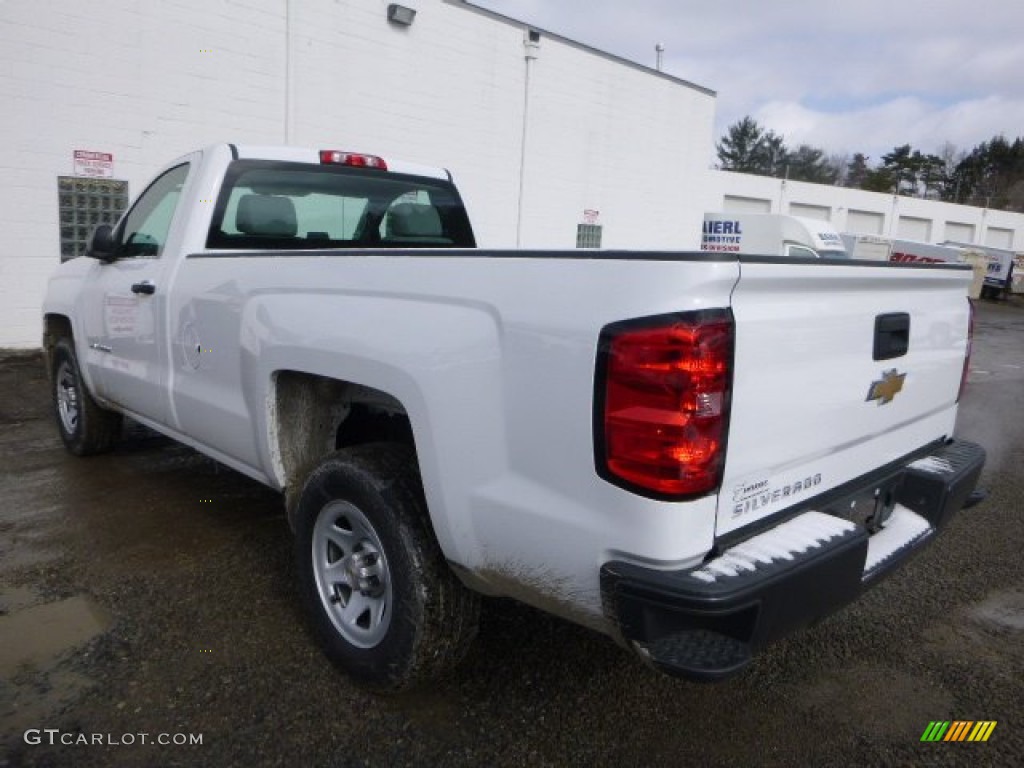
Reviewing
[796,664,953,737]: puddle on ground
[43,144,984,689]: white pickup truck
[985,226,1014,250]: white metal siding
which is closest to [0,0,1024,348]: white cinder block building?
[43,144,984,689]: white pickup truck

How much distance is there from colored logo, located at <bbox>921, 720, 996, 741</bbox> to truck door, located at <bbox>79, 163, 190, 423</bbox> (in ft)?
11.6

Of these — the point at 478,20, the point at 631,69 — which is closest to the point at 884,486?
the point at 478,20

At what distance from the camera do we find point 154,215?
171 inches

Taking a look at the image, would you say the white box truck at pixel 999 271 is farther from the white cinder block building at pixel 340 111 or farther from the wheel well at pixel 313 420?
the wheel well at pixel 313 420

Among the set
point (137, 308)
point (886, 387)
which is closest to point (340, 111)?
point (137, 308)

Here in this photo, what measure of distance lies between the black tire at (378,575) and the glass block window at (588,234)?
15404mm

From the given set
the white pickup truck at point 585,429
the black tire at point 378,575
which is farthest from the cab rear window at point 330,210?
the black tire at point 378,575

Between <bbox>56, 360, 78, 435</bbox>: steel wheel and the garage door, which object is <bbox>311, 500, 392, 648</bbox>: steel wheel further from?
the garage door

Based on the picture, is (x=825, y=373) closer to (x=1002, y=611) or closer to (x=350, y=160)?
(x=1002, y=611)

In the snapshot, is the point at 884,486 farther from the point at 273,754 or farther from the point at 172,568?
the point at 172,568

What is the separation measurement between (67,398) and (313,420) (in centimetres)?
322

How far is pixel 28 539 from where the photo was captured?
155 inches

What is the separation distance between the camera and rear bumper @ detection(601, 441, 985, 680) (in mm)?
1812

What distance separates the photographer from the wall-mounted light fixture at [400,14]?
12781 millimetres
